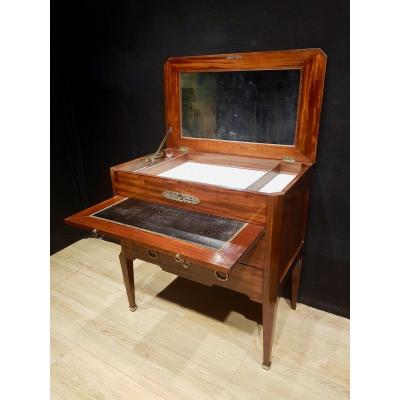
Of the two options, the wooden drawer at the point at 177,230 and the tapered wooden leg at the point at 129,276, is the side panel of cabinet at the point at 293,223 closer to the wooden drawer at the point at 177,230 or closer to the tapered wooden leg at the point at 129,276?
the wooden drawer at the point at 177,230

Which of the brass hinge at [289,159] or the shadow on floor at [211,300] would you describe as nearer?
the brass hinge at [289,159]

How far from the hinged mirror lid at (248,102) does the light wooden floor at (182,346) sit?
862 mm

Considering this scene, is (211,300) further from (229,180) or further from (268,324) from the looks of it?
(229,180)

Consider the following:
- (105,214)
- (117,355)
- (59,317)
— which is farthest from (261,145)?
(59,317)

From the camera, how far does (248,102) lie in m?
1.47

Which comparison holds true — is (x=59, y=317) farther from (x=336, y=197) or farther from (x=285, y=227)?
(x=336, y=197)

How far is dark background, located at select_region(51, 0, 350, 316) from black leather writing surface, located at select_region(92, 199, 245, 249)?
2.10ft

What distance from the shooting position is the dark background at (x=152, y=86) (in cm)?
132

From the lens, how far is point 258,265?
119cm

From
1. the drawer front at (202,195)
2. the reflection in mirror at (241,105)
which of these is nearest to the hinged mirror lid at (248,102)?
the reflection in mirror at (241,105)

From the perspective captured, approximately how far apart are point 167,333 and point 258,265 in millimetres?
699

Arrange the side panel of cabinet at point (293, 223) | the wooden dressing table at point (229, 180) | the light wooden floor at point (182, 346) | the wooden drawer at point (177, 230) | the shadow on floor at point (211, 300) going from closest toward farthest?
1. the wooden drawer at point (177, 230)
2. the wooden dressing table at point (229, 180)
3. the side panel of cabinet at point (293, 223)
4. the light wooden floor at point (182, 346)
5. the shadow on floor at point (211, 300)

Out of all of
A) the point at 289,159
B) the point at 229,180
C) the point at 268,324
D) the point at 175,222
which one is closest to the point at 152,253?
the point at 175,222

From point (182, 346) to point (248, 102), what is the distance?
1204 millimetres
